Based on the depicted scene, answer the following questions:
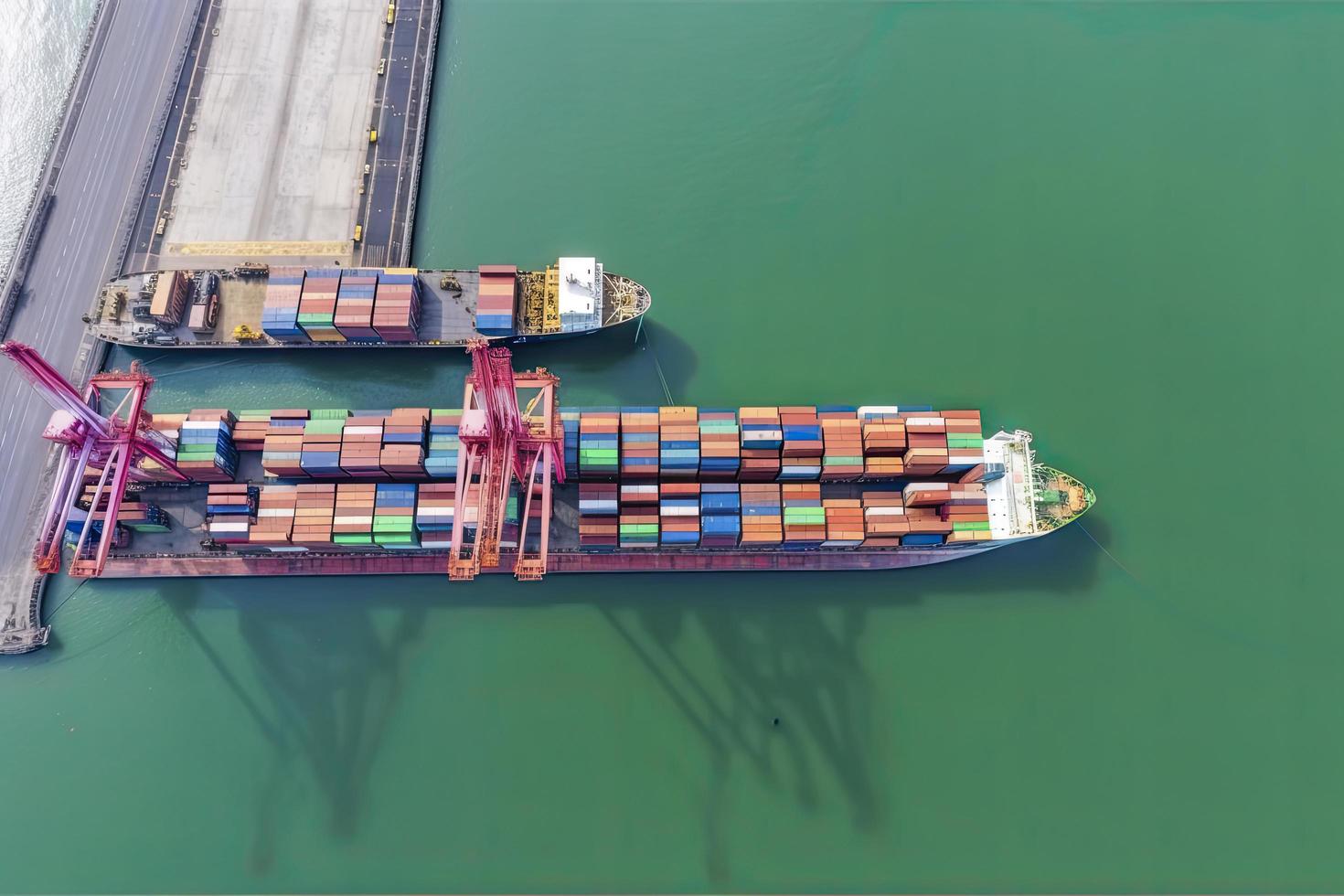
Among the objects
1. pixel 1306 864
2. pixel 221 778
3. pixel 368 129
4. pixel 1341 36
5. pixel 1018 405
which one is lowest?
pixel 1306 864

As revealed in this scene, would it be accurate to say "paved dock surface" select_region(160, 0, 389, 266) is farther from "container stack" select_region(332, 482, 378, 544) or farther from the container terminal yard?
"container stack" select_region(332, 482, 378, 544)

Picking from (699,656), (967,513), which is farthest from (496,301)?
(967,513)

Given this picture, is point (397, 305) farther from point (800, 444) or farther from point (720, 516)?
point (800, 444)

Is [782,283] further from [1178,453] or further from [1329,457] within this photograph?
[1329,457]

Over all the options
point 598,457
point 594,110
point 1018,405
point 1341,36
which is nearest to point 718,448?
point 598,457

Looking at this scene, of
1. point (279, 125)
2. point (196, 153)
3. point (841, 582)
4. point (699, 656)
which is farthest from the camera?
Result: point (279, 125)

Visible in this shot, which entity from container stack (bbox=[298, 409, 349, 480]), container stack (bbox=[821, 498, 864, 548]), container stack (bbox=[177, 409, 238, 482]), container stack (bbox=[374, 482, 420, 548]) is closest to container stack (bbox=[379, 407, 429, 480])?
container stack (bbox=[374, 482, 420, 548])

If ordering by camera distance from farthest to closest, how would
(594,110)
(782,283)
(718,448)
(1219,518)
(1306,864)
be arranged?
(594,110) → (782,283) → (1219,518) → (718,448) → (1306,864)
